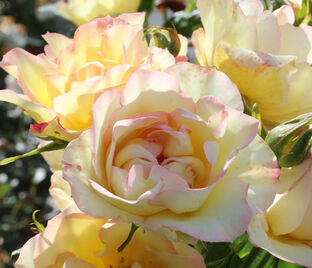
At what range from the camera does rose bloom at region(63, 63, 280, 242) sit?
33cm

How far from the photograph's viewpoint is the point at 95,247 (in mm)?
408

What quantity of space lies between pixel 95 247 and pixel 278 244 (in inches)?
5.6

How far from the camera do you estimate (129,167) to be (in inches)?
14.0

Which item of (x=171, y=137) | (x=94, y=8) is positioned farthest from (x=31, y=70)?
(x=94, y=8)

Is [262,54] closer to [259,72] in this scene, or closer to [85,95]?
[259,72]

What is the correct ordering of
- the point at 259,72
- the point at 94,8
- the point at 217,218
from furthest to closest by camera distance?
the point at 94,8, the point at 259,72, the point at 217,218

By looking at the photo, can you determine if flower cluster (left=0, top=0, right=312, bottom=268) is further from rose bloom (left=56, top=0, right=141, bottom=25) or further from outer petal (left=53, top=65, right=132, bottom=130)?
rose bloom (left=56, top=0, right=141, bottom=25)

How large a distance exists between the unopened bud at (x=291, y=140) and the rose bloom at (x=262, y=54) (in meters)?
0.06

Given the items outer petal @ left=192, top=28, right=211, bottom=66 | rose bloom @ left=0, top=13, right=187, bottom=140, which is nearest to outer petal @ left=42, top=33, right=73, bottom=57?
rose bloom @ left=0, top=13, right=187, bottom=140

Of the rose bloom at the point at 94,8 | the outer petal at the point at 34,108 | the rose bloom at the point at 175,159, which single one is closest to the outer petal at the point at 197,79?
the rose bloom at the point at 175,159

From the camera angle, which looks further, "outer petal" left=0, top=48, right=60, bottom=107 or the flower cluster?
"outer petal" left=0, top=48, right=60, bottom=107

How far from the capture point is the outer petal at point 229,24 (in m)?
0.44

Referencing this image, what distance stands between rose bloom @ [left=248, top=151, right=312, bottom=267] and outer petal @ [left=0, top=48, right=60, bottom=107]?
0.20 meters

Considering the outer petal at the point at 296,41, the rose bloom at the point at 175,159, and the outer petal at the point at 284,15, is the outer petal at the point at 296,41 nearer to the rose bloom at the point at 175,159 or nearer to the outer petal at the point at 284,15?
the outer petal at the point at 284,15
